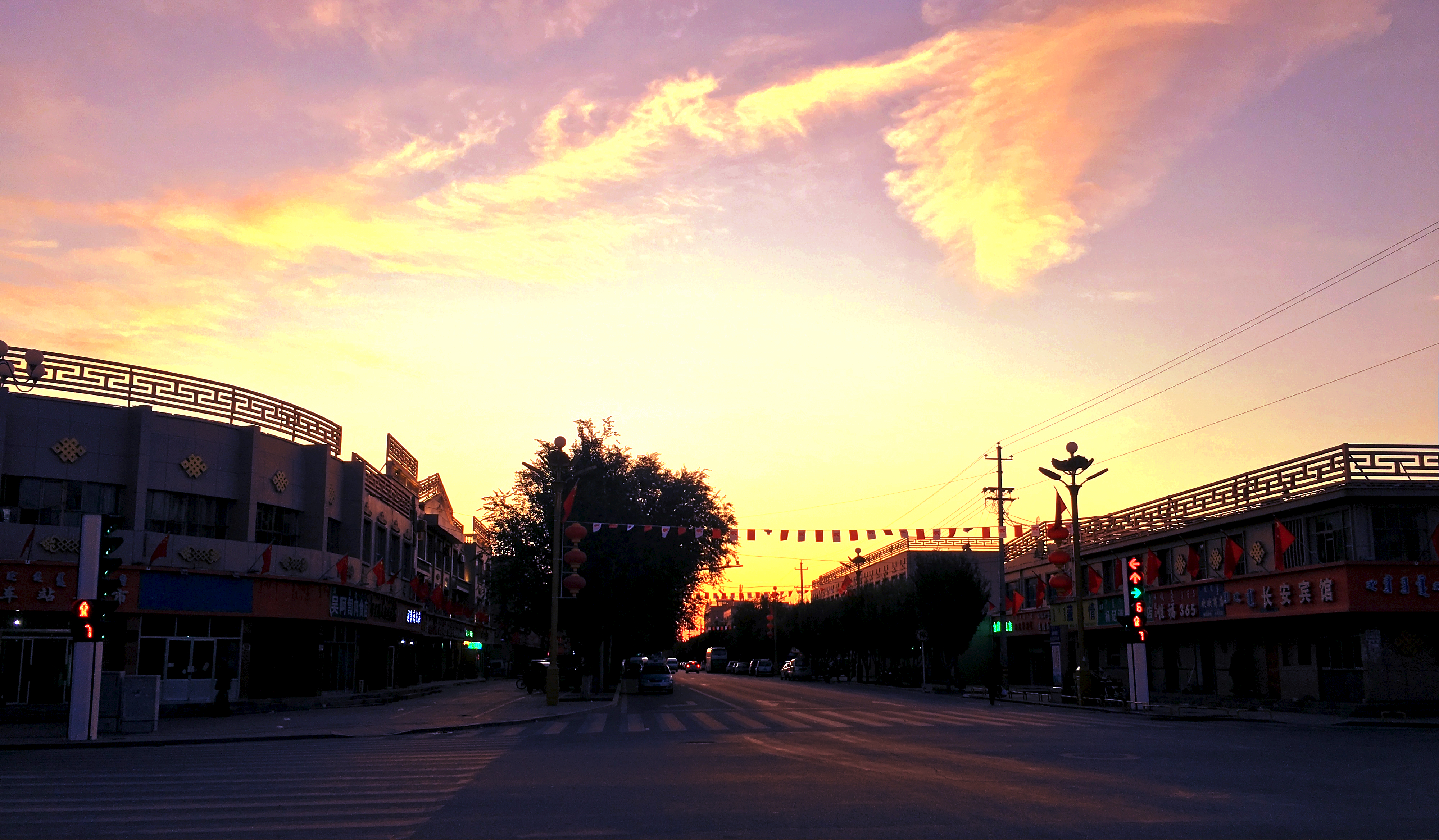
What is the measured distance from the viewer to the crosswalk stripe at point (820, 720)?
27.9m

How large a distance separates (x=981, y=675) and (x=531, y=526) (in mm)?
36930

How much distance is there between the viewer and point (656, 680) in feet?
186

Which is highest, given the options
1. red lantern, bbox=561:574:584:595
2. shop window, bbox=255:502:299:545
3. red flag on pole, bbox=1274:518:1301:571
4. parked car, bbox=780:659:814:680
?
shop window, bbox=255:502:299:545

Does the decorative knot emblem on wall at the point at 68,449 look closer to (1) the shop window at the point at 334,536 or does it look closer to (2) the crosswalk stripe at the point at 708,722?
(1) the shop window at the point at 334,536

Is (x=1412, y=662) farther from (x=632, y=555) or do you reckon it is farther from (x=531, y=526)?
(x=531, y=526)

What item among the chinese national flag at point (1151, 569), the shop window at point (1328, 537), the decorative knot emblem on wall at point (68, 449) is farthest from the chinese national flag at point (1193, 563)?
the decorative knot emblem on wall at point (68, 449)

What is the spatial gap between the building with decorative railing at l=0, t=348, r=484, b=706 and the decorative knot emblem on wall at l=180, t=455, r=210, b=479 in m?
0.05

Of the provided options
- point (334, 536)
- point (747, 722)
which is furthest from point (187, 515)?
point (747, 722)

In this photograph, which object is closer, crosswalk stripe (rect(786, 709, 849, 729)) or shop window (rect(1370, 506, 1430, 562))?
crosswalk stripe (rect(786, 709, 849, 729))

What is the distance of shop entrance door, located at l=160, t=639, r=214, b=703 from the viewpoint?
38.8 m

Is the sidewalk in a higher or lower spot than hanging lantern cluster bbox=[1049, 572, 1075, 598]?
lower

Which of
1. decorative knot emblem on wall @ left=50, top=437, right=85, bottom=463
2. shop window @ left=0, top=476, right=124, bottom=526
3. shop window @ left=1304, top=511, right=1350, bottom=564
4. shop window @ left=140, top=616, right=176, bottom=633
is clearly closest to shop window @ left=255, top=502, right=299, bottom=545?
shop window @ left=140, top=616, right=176, bottom=633

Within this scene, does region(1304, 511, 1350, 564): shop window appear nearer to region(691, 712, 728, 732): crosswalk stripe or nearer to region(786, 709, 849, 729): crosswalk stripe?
region(786, 709, 849, 729): crosswalk stripe

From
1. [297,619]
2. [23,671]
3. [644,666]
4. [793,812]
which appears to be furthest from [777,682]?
[793,812]
